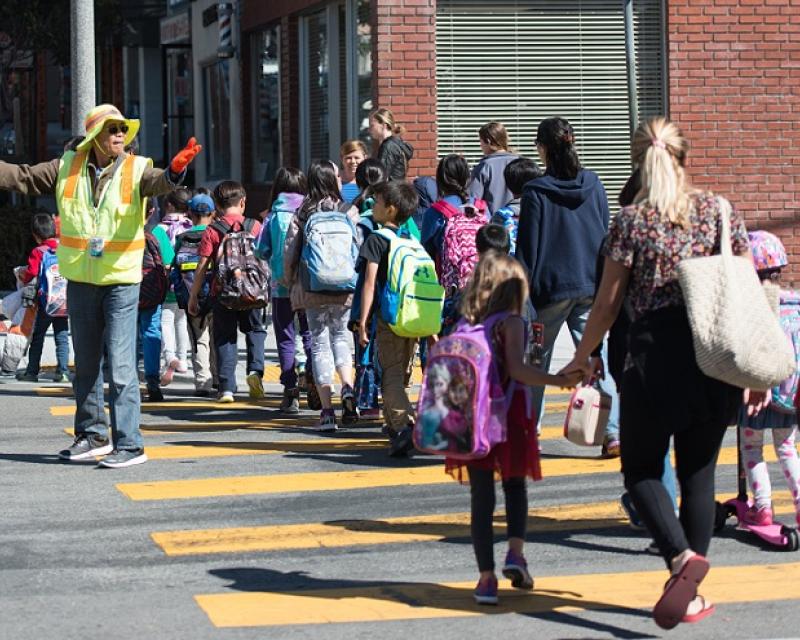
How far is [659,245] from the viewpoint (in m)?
6.11

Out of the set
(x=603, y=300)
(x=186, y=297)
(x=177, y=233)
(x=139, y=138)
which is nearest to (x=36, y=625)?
(x=603, y=300)

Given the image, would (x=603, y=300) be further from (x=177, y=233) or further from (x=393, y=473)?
(x=177, y=233)

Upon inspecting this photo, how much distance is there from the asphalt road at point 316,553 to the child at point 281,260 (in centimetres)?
124

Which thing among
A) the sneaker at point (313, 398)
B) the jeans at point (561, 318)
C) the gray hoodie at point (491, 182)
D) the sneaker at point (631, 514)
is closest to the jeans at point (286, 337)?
the sneaker at point (313, 398)

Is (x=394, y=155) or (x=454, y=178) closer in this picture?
(x=454, y=178)

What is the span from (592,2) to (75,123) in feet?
20.1

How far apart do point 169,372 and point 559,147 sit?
19.5 feet

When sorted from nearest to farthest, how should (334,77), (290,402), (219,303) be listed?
1. (290,402)
2. (219,303)
3. (334,77)

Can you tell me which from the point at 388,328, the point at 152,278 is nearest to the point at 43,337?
the point at 152,278

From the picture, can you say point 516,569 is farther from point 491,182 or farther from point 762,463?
point 491,182

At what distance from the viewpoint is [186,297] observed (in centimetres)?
1356

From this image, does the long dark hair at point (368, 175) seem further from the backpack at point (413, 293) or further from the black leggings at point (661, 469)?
the black leggings at point (661, 469)

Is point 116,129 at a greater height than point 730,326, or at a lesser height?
greater

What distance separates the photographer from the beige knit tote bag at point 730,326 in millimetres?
5938
